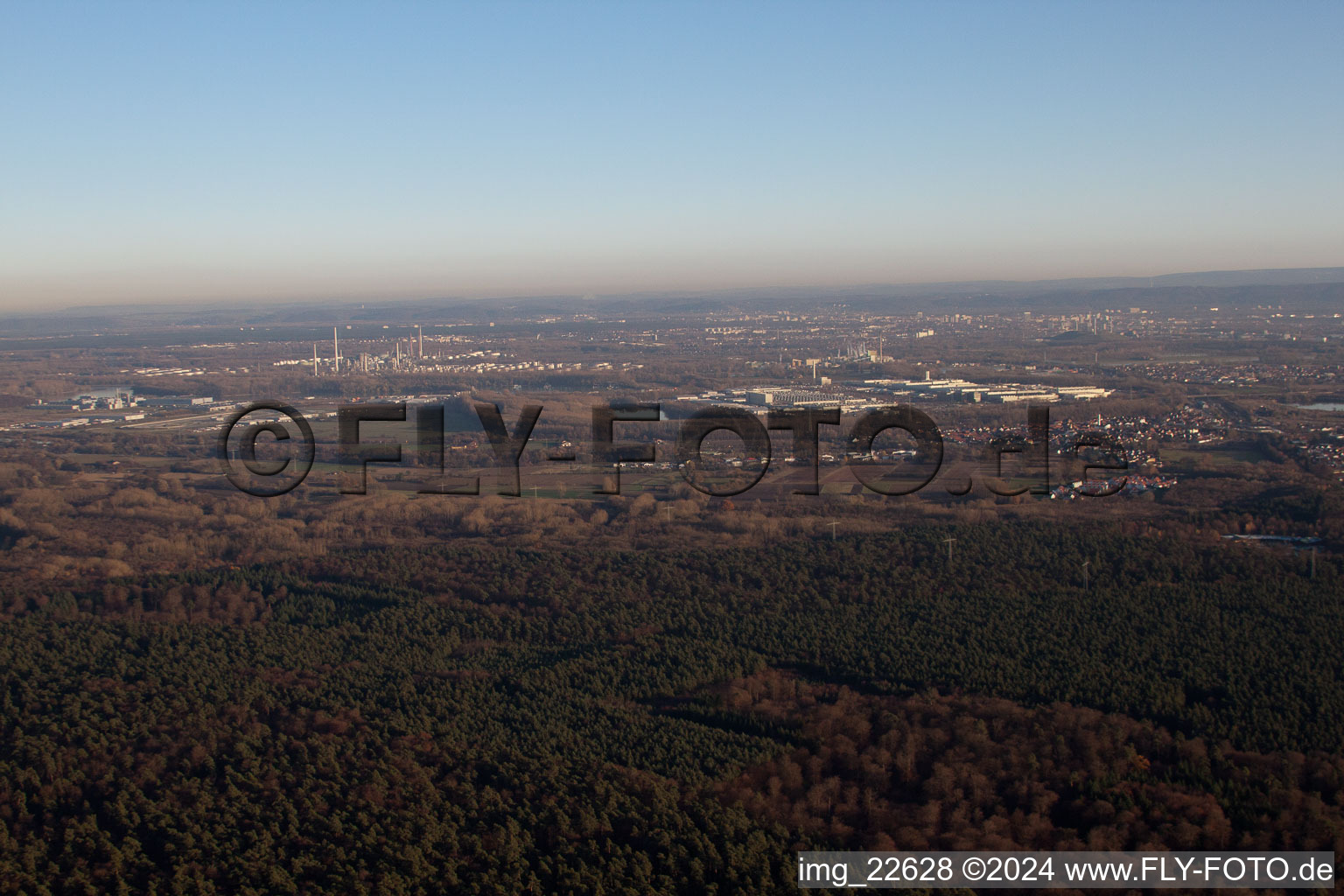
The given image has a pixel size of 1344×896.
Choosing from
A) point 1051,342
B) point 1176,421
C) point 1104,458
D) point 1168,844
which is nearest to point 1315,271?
point 1051,342

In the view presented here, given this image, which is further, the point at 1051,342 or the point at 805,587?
the point at 1051,342

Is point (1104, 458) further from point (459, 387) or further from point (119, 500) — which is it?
point (459, 387)
